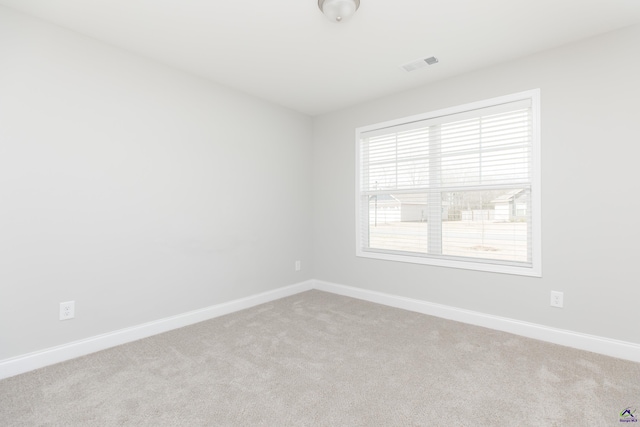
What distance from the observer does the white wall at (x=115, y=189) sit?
6.93 ft

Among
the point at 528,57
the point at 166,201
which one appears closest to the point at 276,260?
the point at 166,201

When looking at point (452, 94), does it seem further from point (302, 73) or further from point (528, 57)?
point (302, 73)

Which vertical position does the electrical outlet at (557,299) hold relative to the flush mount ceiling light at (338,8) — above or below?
below

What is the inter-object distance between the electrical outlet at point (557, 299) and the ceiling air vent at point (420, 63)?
2.24 m

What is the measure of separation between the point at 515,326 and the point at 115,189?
362 centimetres

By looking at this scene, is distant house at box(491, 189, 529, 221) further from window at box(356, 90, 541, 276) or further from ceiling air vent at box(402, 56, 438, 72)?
ceiling air vent at box(402, 56, 438, 72)

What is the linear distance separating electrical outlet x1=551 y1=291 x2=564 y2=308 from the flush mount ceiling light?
2703 millimetres

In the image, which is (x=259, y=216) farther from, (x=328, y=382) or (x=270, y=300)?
(x=328, y=382)

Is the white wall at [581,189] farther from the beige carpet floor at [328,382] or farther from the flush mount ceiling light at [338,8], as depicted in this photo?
the flush mount ceiling light at [338,8]

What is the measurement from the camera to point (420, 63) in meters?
2.82

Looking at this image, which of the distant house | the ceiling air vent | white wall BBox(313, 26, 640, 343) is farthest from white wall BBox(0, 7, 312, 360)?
the distant house

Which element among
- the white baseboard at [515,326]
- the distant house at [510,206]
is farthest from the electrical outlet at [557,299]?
the distant house at [510,206]

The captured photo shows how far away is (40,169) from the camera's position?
2186 mm

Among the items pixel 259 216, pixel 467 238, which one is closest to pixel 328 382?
pixel 467 238
